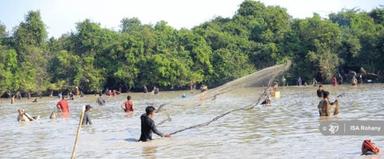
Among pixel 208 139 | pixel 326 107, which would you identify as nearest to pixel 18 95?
pixel 326 107

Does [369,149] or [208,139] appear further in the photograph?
[208,139]

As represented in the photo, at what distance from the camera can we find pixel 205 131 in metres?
19.5

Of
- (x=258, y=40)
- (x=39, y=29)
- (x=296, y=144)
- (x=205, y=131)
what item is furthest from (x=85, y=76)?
(x=296, y=144)

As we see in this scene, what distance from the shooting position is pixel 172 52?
72.1 m

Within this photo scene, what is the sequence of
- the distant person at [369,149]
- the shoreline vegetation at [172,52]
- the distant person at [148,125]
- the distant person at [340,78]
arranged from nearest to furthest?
the distant person at [369,149] → the distant person at [148,125] → the distant person at [340,78] → the shoreline vegetation at [172,52]

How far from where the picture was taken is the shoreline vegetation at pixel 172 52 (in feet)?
213

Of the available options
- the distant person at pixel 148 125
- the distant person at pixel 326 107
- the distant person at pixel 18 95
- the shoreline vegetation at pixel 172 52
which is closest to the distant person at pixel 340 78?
the shoreline vegetation at pixel 172 52

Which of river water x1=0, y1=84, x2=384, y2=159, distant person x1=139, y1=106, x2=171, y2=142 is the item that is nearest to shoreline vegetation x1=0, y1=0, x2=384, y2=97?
river water x1=0, y1=84, x2=384, y2=159

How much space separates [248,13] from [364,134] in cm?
6273

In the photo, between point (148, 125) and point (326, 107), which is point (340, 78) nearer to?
point (326, 107)

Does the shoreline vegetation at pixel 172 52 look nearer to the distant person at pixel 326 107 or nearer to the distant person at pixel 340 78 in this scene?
the distant person at pixel 340 78

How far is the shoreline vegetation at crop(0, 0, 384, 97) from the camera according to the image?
65.0m

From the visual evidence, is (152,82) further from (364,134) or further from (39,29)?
(364,134)

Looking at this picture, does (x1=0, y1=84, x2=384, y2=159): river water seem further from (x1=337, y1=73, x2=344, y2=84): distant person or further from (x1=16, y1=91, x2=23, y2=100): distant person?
(x1=16, y1=91, x2=23, y2=100): distant person
